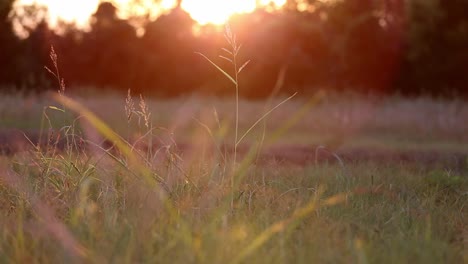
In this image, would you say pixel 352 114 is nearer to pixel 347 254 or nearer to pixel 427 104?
pixel 427 104

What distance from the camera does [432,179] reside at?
5000 millimetres

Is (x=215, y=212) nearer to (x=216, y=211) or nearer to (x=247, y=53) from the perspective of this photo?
(x=216, y=211)

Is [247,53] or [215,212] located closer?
[215,212]

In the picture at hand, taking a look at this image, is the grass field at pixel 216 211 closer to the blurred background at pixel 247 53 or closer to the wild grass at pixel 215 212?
the wild grass at pixel 215 212

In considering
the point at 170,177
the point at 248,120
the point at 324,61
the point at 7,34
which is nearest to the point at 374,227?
the point at 170,177

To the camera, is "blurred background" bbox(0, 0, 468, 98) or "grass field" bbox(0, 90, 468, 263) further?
"blurred background" bbox(0, 0, 468, 98)

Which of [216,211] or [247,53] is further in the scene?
[247,53]

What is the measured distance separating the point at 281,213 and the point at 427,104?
34.5ft

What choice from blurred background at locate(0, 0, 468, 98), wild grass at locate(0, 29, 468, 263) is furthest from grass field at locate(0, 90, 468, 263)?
blurred background at locate(0, 0, 468, 98)

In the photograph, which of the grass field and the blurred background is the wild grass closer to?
the grass field

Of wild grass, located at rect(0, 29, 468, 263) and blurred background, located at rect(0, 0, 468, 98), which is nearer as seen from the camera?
wild grass, located at rect(0, 29, 468, 263)

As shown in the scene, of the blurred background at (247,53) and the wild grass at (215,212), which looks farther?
the blurred background at (247,53)

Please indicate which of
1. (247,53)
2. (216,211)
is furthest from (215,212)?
(247,53)

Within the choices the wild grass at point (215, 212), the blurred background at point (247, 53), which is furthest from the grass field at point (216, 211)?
the blurred background at point (247, 53)
